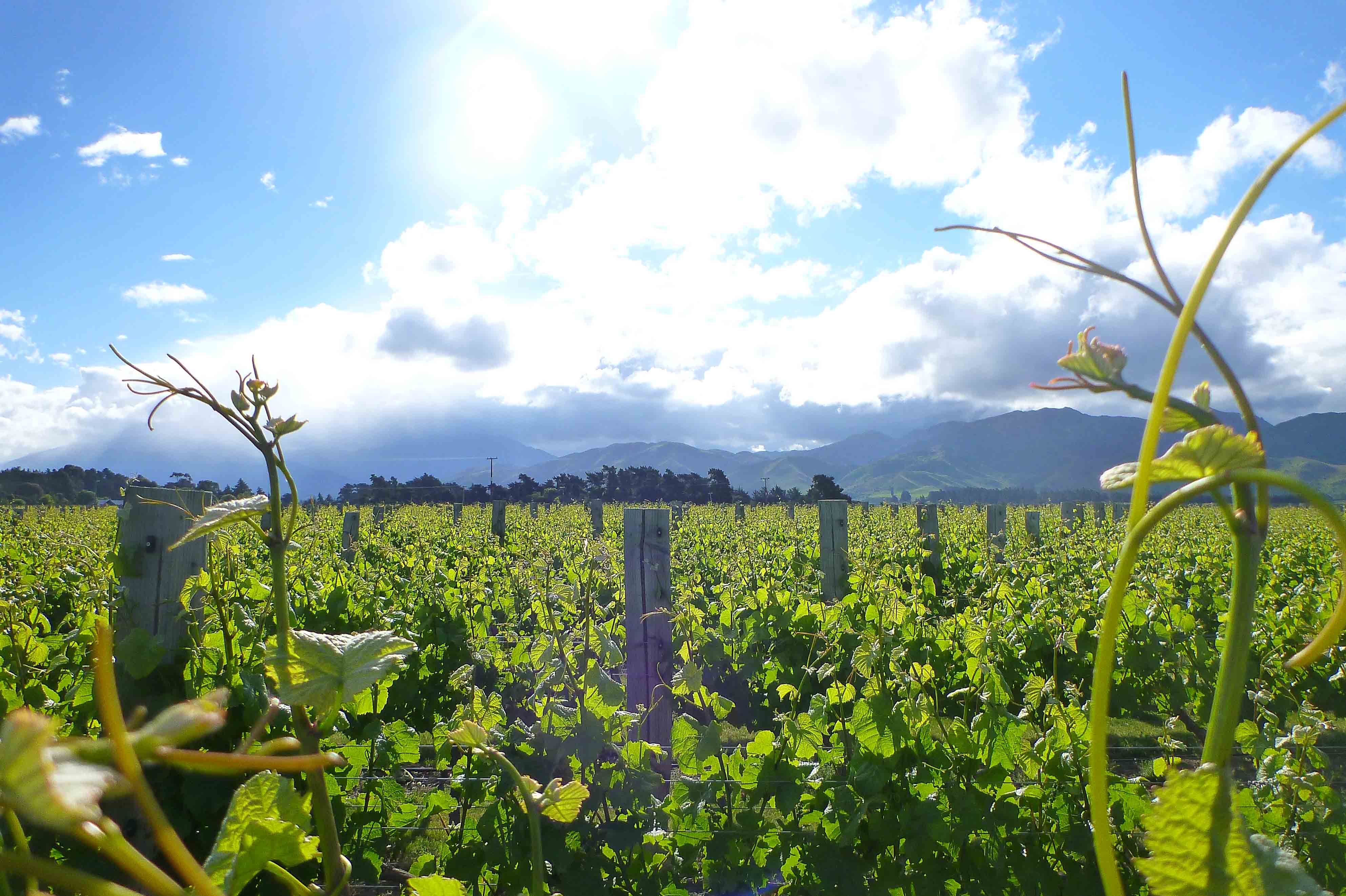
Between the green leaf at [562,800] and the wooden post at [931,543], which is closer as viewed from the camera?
the green leaf at [562,800]

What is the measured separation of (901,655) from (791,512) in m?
26.1

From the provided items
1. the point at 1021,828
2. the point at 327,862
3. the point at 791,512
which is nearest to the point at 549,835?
the point at 1021,828

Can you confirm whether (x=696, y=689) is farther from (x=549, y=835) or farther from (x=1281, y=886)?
(x=1281, y=886)

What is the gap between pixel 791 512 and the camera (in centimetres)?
2886

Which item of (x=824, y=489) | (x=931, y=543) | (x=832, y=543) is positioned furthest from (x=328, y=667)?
(x=824, y=489)

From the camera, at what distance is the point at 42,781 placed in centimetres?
24

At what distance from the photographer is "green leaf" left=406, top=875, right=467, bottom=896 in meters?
0.76

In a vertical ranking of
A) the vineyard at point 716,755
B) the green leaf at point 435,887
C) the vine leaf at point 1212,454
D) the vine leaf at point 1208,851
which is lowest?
the vineyard at point 716,755

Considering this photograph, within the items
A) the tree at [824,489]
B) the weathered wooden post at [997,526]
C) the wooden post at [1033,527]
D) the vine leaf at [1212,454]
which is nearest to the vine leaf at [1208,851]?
the vine leaf at [1212,454]

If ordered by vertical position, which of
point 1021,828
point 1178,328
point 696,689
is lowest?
point 1021,828

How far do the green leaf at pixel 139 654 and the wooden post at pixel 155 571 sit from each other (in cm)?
8

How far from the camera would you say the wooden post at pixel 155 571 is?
309 centimetres

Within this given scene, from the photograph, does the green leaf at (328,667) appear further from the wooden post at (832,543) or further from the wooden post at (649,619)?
the wooden post at (832,543)

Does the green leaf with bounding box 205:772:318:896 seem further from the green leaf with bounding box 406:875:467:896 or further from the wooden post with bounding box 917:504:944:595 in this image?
A: the wooden post with bounding box 917:504:944:595
